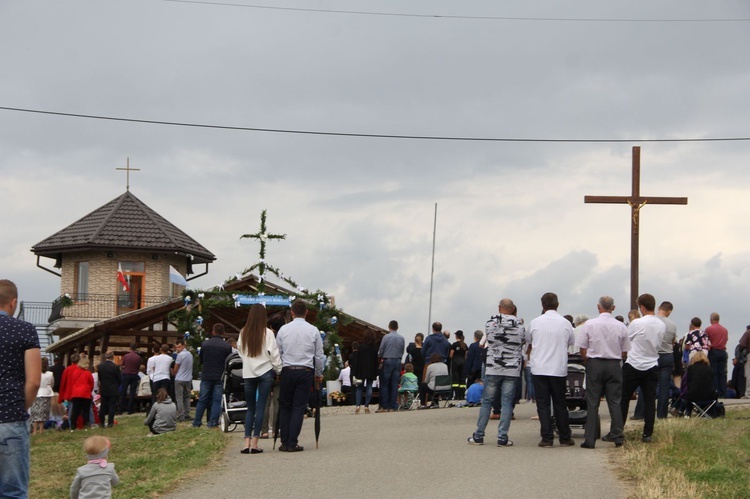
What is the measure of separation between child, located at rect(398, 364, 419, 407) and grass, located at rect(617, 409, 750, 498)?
358 inches

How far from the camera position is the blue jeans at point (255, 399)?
13.7 meters

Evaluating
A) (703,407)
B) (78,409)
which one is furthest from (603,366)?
(78,409)

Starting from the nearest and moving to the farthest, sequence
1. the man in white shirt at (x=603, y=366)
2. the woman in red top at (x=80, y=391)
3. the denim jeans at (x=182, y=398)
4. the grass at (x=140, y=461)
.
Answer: the grass at (x=140, y=461) → the man in white shirt at (x=603, y=366) → the denim jeans at (x=182, y=398) → the woman in red top at (x=80, y=391)

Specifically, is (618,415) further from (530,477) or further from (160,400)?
→ (160,400)

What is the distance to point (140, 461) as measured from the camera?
14055 millimetres

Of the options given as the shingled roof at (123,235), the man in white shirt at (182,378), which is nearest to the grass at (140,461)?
the man in white shirt at (182,378)

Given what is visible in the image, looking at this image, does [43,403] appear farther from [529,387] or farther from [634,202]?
[634,202]

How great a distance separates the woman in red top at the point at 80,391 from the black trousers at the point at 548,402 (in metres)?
13.1

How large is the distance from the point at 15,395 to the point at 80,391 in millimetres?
16516

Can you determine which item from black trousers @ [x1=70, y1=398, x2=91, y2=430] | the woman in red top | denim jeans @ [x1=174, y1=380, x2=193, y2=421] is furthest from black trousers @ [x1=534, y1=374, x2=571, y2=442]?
black trousers @ [x1=70, y1=398, x2=91, y2=430]

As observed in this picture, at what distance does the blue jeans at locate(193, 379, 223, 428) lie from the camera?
18.5 meters

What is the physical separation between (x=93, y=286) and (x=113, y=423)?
24083mm

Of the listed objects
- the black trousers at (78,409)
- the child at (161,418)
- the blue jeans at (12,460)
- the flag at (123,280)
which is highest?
the flag at (123,280)

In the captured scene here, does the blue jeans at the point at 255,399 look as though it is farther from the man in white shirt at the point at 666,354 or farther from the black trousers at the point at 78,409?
the black trousers at the point at 78,409
